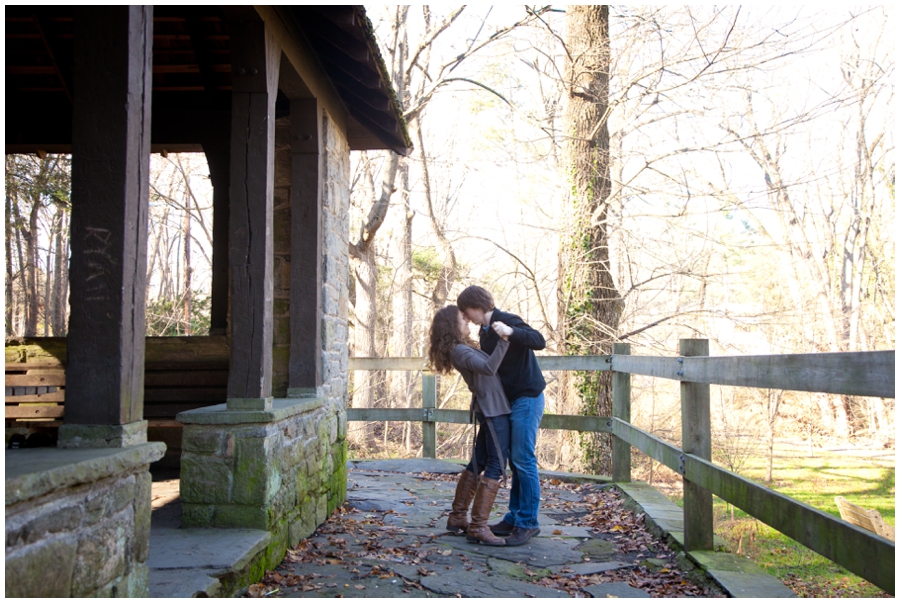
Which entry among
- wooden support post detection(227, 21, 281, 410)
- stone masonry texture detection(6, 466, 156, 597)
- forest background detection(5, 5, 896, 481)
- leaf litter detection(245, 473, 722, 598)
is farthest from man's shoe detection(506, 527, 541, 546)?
forest background detection(5, 5, 896, 481)

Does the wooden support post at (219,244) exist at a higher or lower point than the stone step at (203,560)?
higher

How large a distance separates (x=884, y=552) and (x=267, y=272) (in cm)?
325

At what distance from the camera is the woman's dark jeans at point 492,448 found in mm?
4852

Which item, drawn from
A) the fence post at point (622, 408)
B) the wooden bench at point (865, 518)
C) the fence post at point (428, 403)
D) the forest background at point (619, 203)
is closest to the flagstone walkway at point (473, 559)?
the fence post at point (622, 408)

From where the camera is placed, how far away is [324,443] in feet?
18.3

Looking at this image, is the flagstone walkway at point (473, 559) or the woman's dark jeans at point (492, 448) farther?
the woman's dark jeans at point (492, 448)

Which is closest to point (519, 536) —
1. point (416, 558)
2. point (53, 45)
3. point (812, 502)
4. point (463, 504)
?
point (463, 504)

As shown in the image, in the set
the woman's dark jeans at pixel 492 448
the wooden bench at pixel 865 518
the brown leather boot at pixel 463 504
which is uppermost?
the woman's dark jeans at pixel 492 448

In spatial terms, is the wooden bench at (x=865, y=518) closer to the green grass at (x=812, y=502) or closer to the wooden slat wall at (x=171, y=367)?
the green grass at (x=812, y=502)

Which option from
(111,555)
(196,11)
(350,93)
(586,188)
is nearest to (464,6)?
(586,188)

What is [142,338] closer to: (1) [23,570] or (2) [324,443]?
(1) [23,570]

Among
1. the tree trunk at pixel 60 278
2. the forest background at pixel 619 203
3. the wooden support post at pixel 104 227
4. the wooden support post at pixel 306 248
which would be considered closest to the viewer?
the wooden support post at pixel 104 227

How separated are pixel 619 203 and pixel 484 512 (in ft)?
20.4

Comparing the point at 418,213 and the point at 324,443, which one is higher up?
the point at 418,213
